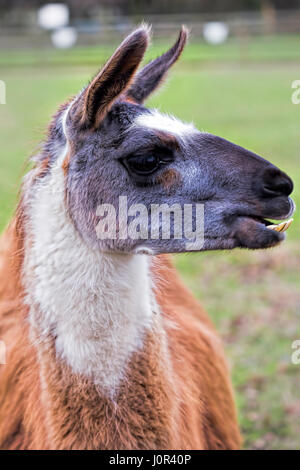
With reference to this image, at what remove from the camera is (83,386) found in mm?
2271

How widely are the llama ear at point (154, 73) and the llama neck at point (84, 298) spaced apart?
1.62 ft

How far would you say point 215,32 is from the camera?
2512cm

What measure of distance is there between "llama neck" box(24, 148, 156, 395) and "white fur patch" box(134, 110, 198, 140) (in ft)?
1.26

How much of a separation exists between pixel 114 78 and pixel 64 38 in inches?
1003

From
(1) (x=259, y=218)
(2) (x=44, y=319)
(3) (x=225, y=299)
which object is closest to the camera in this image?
(1) (x=259, y=218)

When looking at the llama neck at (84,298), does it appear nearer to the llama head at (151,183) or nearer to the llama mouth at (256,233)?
the llama head at (151,183)

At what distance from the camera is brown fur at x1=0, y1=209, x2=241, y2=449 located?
2279mm

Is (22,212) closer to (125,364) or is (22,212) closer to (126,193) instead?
(126,193)

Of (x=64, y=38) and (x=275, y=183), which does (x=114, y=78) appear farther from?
(x=64, y=38)

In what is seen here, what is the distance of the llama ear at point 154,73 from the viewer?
2.51 m

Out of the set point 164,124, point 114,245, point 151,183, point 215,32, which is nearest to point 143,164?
point 151,183
